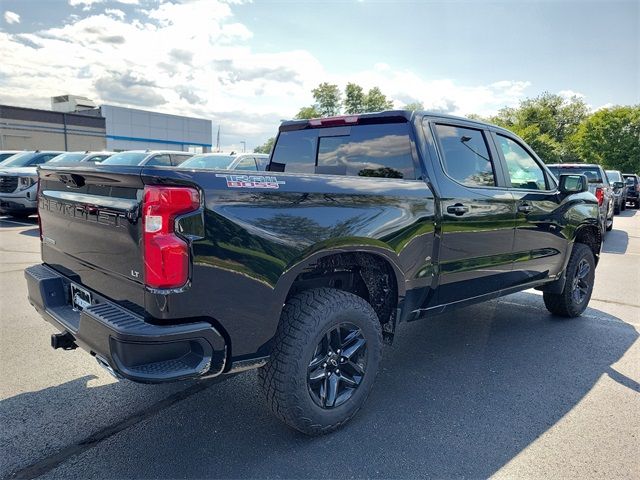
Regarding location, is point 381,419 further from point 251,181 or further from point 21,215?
point 21,215

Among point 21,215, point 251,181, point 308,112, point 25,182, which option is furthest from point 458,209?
point 308,112

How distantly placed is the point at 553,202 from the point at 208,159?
9.05 m

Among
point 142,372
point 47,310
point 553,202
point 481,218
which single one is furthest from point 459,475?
point 553,202

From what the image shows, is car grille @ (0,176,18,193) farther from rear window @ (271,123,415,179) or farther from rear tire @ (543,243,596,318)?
rear tire @ (543,243,596,318)

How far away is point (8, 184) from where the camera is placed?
11.1 meters

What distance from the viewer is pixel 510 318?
5.21 metres

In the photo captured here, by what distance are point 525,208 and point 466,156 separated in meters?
0.86

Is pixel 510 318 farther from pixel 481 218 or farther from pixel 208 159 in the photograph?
pixel 208 159

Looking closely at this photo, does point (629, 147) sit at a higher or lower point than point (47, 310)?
higher

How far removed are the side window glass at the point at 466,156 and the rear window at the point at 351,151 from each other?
347mm

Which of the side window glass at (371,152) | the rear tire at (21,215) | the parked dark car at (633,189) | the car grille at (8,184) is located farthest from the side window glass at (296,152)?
the parked dark car at (633,189)

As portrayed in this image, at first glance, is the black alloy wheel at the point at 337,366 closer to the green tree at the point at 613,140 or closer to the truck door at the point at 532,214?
the truck door at the point at 532,214

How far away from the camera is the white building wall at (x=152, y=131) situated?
6166 cm

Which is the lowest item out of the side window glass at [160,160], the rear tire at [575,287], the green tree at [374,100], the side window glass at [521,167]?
the rear tire at [575,287]
